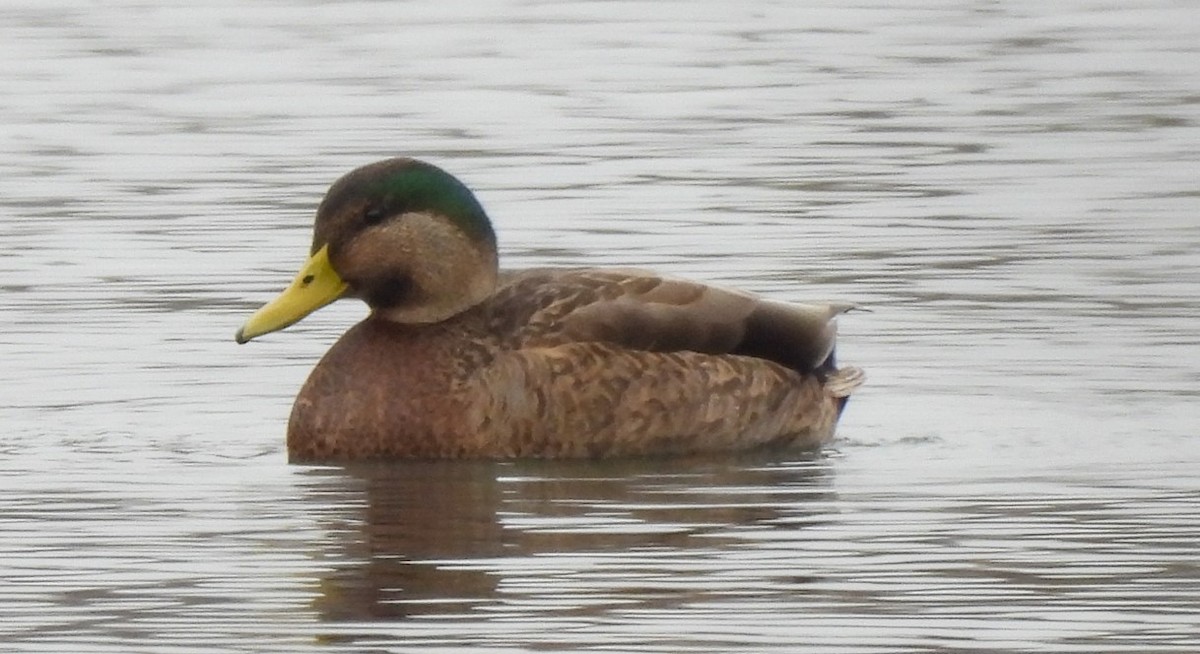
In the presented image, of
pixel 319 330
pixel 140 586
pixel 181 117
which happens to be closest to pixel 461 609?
pixel 140 586

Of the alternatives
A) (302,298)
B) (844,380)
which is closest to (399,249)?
(302,298)

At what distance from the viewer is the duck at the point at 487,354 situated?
12.6 m

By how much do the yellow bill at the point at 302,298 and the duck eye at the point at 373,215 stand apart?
17 centimetres

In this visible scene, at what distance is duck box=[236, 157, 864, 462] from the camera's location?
41.3 ft

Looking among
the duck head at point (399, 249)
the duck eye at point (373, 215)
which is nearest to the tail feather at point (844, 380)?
the duck head at point (399, 249)

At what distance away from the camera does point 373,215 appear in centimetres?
1280

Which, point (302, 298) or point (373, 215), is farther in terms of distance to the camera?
point (373, 215)

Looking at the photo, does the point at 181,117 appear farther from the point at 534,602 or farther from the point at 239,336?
the point at 534,602

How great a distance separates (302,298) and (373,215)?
0.39m

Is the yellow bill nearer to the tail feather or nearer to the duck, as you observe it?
the duck

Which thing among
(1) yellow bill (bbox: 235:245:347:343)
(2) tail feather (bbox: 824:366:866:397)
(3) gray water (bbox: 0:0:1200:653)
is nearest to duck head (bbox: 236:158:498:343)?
(1) yellow bill (bbox: 235:245:347:343)

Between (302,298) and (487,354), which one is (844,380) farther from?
(302,298)

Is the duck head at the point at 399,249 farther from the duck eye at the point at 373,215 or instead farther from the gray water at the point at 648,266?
the gray water at the point at 648,266

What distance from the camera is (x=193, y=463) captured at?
12.5 metres
